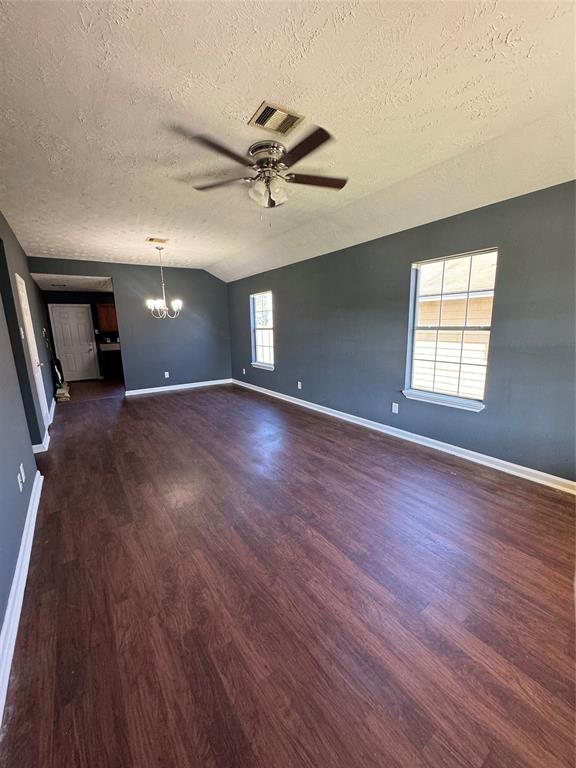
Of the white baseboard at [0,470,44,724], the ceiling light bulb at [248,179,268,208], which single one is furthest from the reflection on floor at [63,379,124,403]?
the ceiling light bulb at [248,179,268,208]

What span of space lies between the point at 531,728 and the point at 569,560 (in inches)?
45.1

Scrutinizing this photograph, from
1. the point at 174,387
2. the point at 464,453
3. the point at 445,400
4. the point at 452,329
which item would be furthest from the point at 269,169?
the point at 174,387

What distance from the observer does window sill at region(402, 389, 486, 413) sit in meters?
3.10

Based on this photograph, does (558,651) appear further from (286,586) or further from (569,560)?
(286,586)

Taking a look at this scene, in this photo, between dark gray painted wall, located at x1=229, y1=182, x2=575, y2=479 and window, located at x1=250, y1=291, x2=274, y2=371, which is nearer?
dark gray painted wall, located at x1=229, y1=182, x2=575, y2=479

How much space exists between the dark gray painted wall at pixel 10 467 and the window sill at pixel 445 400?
366cm

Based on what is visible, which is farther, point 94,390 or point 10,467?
point 94,390

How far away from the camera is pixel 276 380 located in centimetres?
600

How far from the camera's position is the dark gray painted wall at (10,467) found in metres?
1.60

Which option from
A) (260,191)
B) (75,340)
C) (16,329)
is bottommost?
(75,340)

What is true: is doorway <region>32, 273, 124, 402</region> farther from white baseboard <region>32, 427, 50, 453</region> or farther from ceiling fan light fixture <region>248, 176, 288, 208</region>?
ceiling fan light fixture <region>248, 176, 288, 208</region>

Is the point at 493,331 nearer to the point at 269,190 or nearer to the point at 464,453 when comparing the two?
the point at 464,453

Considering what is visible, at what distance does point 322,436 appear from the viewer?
13.1 feet

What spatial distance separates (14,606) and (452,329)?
3963mm
